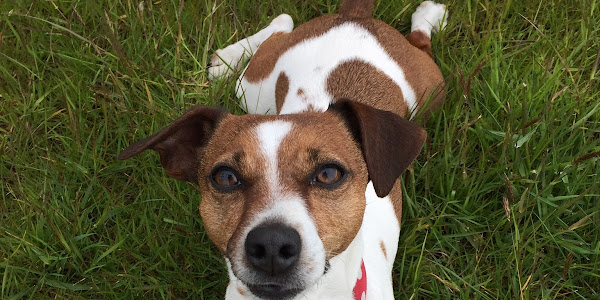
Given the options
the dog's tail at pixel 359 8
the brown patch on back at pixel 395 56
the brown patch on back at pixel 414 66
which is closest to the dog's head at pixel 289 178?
the brown patch on back at pixel 395 56

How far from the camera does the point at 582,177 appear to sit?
410 cm

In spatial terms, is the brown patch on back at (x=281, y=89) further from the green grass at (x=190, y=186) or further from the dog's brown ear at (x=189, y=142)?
the dog's brown ear at (x=189, y=142)

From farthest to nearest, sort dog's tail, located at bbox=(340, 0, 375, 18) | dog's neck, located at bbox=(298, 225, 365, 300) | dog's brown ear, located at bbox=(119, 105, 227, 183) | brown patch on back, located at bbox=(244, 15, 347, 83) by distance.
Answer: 1. dog's tail, located at bbox=(340, 0, 375, 18)
2. brown patch on back, located at bbox=(244, 15, 347, 83)
3. dog's brown ear, located at bbox=(119, 105, 227, 183)
4. dog's neck, located at bbox=(298, 225, 365, 300)

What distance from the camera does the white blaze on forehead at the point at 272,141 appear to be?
2811 millimetres

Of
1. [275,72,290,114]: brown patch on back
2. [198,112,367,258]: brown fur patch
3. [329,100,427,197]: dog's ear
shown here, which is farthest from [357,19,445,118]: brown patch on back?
[198,112,367,258]: brown fur patch

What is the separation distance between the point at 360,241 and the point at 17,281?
2.46 m

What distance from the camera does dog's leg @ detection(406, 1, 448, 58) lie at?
4.99 m

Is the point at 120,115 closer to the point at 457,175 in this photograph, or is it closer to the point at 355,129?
the point at 355,129

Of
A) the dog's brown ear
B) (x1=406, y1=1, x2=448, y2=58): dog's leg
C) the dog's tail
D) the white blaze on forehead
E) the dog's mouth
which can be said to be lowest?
(x1=406, y1=1, x2=448, y2=58): dog's leg

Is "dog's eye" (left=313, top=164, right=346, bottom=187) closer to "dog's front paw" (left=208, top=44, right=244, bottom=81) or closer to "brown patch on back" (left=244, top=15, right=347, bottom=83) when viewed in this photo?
"brown patch on back" (left=244, top=15, right=347, bottom=83)

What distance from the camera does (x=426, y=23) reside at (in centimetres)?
521

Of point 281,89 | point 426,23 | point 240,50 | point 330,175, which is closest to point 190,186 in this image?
point 281,89

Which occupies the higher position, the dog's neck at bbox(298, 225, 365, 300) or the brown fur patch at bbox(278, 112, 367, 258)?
the brown fur patch at bbox(278, 112, 367, 258)

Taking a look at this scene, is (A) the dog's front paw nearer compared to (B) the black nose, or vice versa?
(B) the black nose
